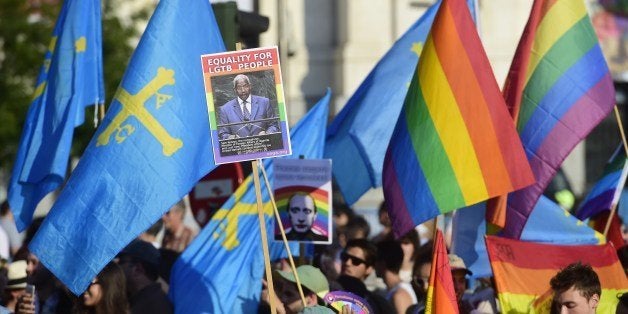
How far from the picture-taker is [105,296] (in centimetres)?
884

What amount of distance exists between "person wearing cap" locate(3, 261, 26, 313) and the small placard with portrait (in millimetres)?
1566

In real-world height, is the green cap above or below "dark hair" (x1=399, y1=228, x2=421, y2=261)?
below

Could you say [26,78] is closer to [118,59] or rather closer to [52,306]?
[118,59]

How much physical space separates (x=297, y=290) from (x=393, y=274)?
166cm

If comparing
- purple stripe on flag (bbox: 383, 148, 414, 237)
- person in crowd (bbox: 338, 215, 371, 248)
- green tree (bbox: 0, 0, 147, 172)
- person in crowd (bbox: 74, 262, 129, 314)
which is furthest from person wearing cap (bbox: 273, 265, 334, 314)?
green tree (bbox: 0, 0, 147, 172)

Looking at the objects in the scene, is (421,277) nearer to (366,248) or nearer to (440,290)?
(366,248)

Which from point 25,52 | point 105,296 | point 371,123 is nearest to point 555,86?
point 371,123

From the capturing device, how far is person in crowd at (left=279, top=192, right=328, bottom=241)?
9.95m

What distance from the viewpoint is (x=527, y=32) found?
9859mm

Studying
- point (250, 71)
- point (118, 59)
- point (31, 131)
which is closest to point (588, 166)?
point (118, 59)

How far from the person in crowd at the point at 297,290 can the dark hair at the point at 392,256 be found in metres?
1.54

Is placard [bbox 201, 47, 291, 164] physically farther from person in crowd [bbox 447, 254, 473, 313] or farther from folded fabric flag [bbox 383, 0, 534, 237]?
person in crowd [bbox 447, 254, 473, 313]

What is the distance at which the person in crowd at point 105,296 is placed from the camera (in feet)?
29.0

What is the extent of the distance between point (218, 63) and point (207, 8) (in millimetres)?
943
